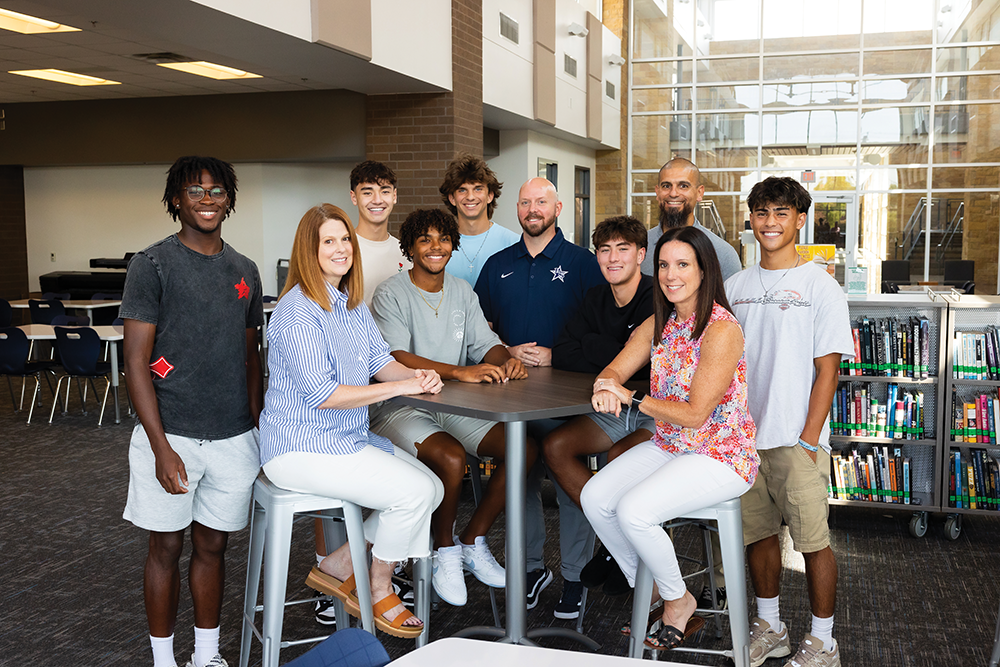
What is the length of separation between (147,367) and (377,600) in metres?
1.02

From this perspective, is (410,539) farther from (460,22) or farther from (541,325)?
(460,22)

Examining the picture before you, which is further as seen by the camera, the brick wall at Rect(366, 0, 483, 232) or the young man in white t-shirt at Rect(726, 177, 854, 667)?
the brick wall at Rect(366, 0, 483, 232)

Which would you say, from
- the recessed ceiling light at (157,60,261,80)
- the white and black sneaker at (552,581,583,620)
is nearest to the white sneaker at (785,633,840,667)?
the white and black sneaker at (552,581,583,620)

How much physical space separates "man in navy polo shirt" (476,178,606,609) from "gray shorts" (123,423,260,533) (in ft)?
3.95

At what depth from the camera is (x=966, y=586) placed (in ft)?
12.1

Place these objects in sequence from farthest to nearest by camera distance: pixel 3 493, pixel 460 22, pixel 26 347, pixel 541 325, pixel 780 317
A: pixel 460 22 < pixel 26 347 < pixel 3 493 < pixel 541 325 < pixel 780 317

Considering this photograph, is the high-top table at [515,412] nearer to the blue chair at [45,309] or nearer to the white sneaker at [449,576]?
the white sneaker at [449,576]

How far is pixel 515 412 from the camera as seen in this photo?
2.43m

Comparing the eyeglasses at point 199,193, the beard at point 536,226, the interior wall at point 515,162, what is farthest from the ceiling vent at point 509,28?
the eyeglasses at point 199,193

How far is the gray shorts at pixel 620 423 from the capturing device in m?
3.19

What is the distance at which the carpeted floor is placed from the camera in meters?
3.12

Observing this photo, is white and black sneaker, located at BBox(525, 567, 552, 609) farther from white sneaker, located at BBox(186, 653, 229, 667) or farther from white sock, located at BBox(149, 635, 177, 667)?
white sock, located at BBox(149, 635, 177, 667)

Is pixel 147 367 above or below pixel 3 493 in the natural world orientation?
above

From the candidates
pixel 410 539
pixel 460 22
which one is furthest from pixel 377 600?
pixel 460 22
